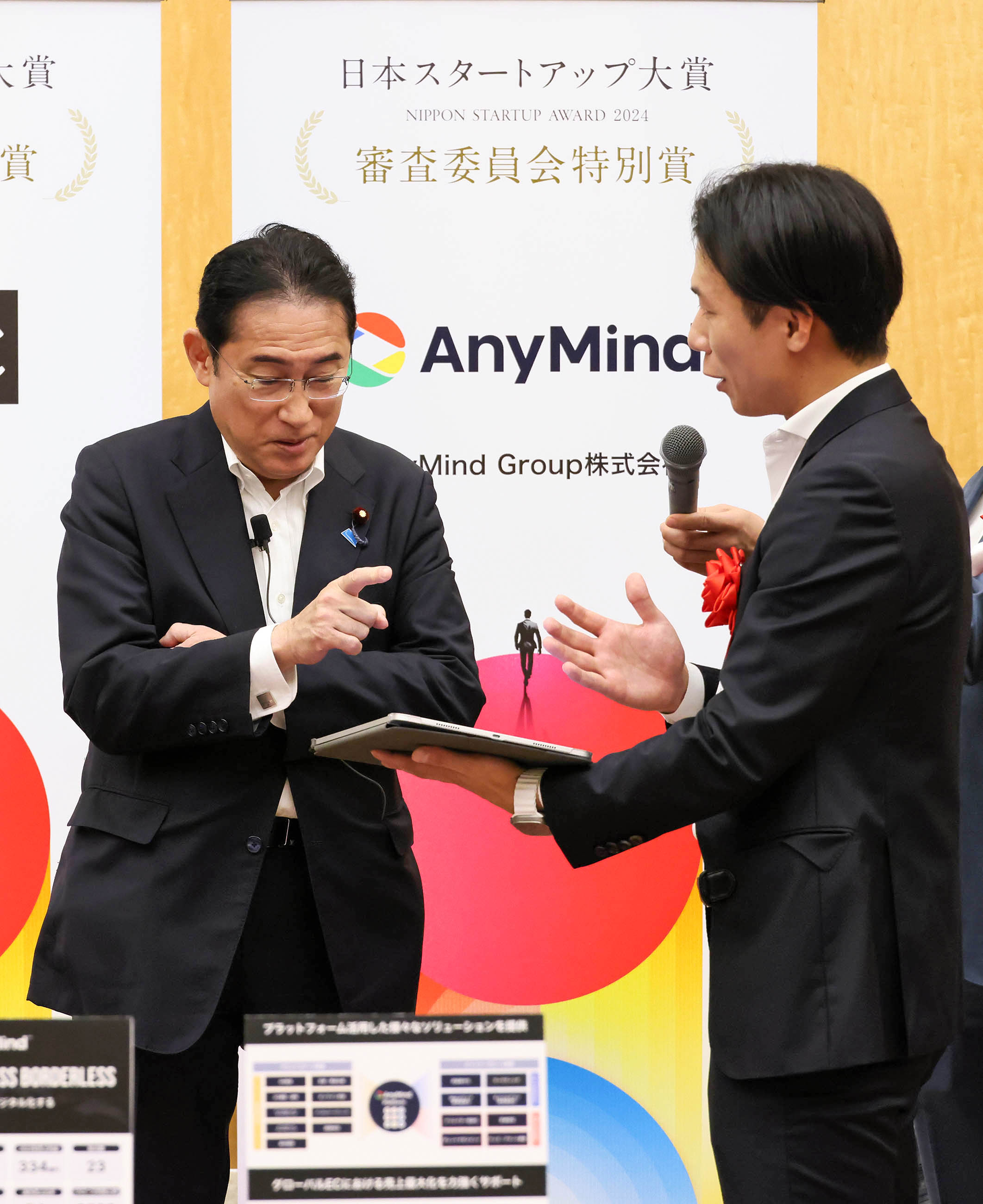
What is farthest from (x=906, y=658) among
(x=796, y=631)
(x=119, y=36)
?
(x=119, y=36)

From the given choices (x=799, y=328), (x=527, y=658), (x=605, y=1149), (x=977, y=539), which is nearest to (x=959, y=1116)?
(x=605, y=1149)

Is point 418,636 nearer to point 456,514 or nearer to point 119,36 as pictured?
point 456,514

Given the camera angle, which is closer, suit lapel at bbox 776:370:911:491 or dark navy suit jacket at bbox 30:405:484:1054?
suit lapel at bbox 776:370:911:491

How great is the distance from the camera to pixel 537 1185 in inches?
53.9

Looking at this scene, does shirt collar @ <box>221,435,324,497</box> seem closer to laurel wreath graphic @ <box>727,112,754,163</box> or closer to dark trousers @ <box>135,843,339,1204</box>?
dark trousers @ <box>135,843,339,1204</box>

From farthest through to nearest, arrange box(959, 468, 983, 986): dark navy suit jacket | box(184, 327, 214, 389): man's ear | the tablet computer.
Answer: box(959, 468, 983, 986): dark navy suit jacket < box(184, 327, 214, 389): man's ear < the tablet computer

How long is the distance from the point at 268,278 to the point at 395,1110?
1.36 metres

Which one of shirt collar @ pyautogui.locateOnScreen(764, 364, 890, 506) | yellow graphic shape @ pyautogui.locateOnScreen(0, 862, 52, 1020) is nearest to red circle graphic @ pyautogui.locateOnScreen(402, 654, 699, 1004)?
yellow graphic shape @ pyautogui.locateOnScreen(0, 862, 52, 1020)

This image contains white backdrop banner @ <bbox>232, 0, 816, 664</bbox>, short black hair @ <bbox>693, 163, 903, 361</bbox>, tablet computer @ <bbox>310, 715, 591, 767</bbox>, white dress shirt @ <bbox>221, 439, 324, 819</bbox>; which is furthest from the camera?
white backdrop banner @ <bbox>232, 0, 816, 664</bbox>

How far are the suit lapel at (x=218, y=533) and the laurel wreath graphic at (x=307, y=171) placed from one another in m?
1.08

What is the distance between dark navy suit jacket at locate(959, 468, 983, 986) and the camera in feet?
8.12

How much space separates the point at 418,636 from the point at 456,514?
941mm

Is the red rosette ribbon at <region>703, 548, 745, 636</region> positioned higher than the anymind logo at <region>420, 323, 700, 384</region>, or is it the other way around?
the anymind logo at <region>420, 323, 700, 384</region>

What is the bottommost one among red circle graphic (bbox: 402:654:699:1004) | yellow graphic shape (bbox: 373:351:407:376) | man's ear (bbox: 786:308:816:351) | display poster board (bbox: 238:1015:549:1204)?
red circle graphic (bbox: 402:654:699:1004)
